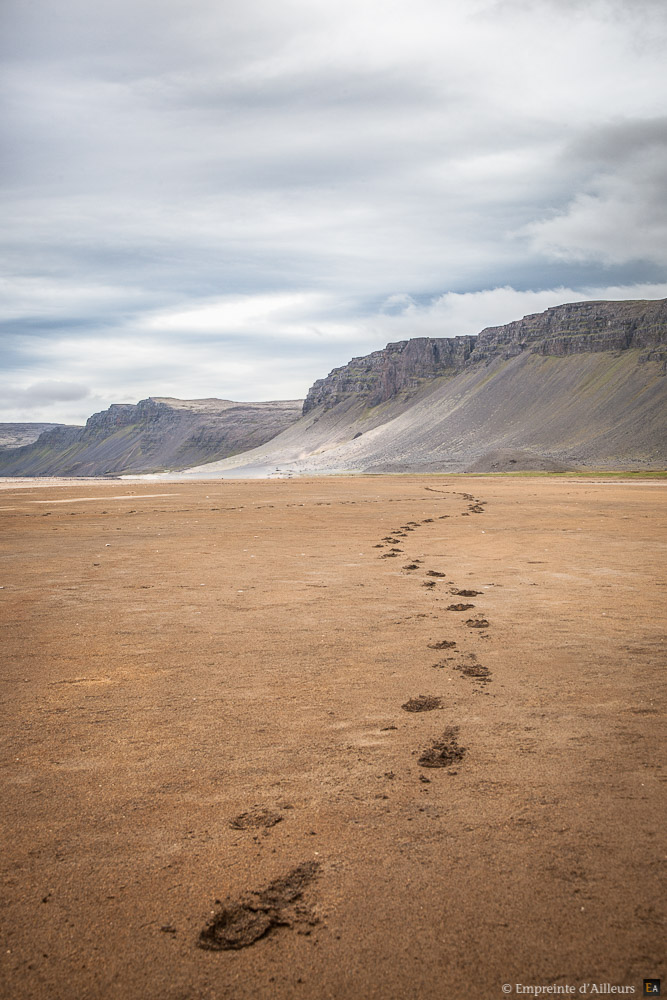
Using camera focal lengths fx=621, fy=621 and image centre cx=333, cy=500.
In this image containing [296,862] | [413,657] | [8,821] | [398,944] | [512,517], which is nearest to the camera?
[398,944]

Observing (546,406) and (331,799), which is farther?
(546,406)

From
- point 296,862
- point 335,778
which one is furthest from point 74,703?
point 296,862

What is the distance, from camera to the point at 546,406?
145750mm

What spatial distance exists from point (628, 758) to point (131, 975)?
348 centimetres

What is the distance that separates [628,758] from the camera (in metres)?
4.46

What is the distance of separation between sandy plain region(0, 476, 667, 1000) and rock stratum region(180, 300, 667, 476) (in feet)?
322

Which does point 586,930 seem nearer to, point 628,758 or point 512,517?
point 628,758

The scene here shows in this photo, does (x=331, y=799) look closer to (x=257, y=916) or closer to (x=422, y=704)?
(x=257, y=916)

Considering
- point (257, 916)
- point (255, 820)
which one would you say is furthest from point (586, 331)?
point (257, 916)

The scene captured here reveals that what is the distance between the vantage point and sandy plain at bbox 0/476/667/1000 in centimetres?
279

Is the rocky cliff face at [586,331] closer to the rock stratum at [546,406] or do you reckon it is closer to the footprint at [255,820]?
the rock stratum at [546,406]

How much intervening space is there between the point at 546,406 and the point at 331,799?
499 feet

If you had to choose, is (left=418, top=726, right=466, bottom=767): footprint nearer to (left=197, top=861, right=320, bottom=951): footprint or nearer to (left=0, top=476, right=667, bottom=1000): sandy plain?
(left=0, top=476, right=667, bottom=1000): sandy plain

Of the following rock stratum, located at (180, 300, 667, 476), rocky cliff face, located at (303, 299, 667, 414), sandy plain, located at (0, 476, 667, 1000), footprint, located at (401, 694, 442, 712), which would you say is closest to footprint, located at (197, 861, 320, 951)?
sandy plain, located at (0, 476, 667, 1000)
